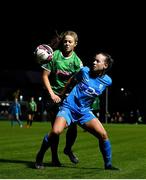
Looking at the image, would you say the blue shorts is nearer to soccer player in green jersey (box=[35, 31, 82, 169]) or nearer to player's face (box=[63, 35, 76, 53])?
soccer player in green jersey (box=[35, 31, 82, 169])

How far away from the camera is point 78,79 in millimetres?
9266

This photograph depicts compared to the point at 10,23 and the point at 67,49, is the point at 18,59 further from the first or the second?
the point at 67,49

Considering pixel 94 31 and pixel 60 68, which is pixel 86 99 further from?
pixel 94 31

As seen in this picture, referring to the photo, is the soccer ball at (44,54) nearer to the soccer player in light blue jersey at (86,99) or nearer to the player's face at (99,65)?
the soccer player in light blue jersey at (86,99)

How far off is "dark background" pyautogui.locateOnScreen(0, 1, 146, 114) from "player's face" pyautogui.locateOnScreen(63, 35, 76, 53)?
39104mm

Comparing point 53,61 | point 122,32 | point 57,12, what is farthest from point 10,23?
point 53,61

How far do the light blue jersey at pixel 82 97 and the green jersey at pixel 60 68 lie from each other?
512 millimetres

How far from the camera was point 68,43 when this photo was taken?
954cm

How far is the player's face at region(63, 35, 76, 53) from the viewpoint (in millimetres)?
9500

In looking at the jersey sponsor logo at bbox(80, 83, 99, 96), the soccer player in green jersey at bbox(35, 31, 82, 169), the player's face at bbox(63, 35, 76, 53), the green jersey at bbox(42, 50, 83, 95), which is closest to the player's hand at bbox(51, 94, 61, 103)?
the soccer player in green jersey at bbox(35, 31, 82, 169)

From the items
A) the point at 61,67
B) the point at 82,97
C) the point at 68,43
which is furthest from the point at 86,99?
the point at 68,43

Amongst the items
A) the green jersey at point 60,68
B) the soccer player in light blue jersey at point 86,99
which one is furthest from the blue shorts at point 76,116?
the green jersey at point 60,68

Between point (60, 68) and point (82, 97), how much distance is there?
775 mm

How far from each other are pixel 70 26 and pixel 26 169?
42171mm
